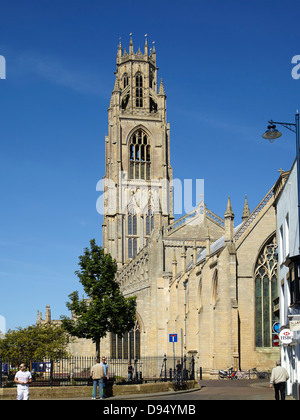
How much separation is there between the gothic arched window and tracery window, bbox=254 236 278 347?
55852mm

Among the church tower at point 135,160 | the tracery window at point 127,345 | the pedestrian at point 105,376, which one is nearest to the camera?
the pedestrian at point 105,376

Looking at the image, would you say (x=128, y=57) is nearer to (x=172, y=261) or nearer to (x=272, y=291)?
(x=172, y=261)

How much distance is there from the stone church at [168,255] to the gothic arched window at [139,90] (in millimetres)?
148

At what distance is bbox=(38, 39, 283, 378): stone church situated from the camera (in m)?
46.1

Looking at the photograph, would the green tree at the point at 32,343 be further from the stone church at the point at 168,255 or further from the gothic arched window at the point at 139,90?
the gothic arched window at the point at 139,90

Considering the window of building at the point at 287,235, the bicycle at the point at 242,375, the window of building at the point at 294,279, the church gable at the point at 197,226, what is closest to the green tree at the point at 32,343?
the church gable at the point at 197,226

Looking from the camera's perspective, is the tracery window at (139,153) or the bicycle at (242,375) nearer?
the bicycle at (242,375)

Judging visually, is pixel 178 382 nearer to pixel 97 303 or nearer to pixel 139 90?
pixel 97 303

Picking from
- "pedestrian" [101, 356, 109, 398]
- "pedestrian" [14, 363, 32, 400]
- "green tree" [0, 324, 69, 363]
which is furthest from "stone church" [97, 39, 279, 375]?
"pedestrian" [14, 363, 32, 400]

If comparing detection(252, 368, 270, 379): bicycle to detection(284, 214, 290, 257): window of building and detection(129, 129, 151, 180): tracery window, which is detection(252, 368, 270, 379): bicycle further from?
detection(129, 129, 151, 180): tracery window

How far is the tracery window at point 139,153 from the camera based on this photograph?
94.4m

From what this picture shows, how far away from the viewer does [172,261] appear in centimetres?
6600

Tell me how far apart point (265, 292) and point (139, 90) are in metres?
58.8
